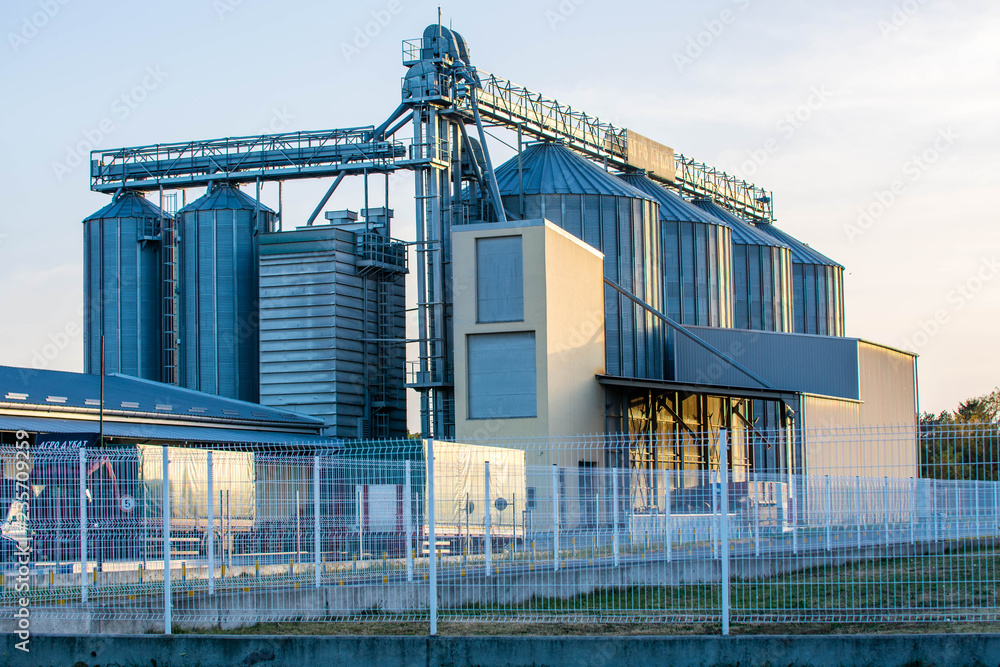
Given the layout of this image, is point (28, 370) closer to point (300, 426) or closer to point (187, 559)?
point (300, 426)

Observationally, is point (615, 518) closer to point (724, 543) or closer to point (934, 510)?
point (934, 510)

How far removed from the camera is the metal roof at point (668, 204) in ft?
215

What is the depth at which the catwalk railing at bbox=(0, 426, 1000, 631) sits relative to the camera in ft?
52.6

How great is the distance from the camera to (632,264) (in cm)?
5831

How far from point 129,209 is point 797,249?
4766cm

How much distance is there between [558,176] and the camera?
58062mm

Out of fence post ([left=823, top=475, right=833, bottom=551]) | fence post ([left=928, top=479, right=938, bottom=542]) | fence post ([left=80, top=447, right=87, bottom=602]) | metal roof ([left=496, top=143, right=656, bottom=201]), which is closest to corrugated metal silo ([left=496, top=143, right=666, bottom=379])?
metal roof ([left=496, top=143, right=656, bottom=201])

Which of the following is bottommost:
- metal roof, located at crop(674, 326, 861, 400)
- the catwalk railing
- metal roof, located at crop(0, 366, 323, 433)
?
the catwalk railing

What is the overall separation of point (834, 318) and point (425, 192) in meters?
40.3

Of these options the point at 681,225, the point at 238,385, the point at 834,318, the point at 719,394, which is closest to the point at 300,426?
A: the point at 238,385

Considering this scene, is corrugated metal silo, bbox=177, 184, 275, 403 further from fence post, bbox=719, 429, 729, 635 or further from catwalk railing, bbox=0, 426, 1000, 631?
fence post, bbox=719, 429, 729, 635

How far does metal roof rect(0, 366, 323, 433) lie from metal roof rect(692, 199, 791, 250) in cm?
3503

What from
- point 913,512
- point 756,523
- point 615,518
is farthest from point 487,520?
point 913,512

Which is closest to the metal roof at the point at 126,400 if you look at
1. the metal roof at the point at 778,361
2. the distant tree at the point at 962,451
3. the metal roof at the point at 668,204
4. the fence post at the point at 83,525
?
the metal roof at the point at 778,361
